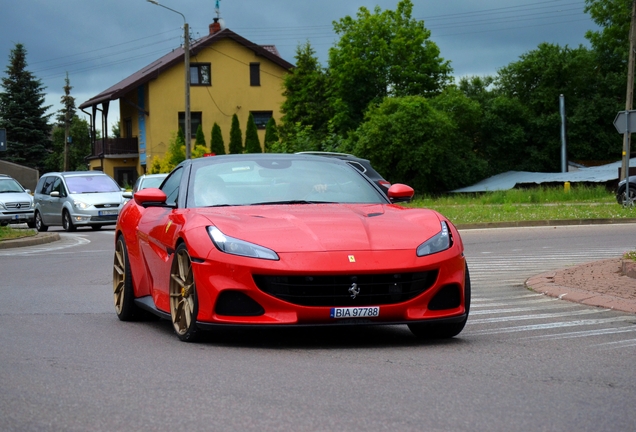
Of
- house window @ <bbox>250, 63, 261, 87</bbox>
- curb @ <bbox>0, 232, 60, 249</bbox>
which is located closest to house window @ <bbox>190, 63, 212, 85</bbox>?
house window @ <bbox>250, 63, 261, 87</bbox>

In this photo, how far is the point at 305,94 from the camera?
237 ft

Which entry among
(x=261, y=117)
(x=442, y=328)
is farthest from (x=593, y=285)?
(x=261, y=117)

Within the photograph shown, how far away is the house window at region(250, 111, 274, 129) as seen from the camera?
74.3 m

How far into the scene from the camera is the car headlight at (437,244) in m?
7.11

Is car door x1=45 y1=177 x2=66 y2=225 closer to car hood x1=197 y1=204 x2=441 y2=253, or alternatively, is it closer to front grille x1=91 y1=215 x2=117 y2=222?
front grille x1=91 y1=215 x2=117 y2=222

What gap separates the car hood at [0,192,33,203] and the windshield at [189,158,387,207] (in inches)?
1068

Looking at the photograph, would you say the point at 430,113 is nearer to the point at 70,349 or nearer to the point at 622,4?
the point at 622,4

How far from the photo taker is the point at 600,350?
6953 mm

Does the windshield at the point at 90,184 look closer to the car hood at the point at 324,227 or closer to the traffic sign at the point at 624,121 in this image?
the traffic sign at the point at 624,121

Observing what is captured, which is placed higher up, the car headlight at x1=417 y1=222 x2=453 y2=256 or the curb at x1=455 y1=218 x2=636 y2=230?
Result: the car headlight at x1=417 y1=222 x2=453 y2=256

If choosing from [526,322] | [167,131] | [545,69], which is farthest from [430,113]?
[526,322]

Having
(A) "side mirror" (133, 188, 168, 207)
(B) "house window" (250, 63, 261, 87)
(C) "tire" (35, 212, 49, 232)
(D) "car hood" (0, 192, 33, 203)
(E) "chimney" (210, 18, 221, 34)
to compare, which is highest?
(E) "chimney" (210, 18, 221, 34)

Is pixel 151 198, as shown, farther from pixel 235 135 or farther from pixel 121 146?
pixel 121 146

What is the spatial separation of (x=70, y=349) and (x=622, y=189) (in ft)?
92.9
